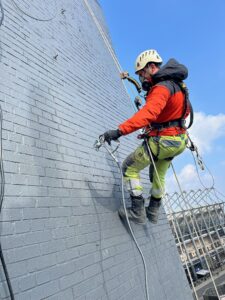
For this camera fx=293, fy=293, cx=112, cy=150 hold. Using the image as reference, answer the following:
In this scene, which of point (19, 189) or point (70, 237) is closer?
point (19, 189)

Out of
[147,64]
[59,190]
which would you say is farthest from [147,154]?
[59,190]

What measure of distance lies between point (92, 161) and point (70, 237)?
1243mm

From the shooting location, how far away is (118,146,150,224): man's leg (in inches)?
140

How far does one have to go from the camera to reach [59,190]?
2814mm

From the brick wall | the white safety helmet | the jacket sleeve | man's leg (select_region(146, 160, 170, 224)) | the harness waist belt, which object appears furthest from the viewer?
man's leg (select_region(146, 160, 170, 224))

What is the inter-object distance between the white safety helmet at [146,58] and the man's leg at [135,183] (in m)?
1.03

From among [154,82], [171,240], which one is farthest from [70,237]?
[171,240]

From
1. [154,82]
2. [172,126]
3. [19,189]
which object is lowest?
[19,189]

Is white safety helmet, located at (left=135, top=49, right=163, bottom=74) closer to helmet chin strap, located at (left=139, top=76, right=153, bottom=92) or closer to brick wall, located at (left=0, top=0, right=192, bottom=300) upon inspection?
helmet chin strap, located at (left=139, top=76, right=153, bottom=92)

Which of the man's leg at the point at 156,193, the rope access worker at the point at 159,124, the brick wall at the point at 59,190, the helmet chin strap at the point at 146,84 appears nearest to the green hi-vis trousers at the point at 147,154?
the rope access worker at the point at 159,124

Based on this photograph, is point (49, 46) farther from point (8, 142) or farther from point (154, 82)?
point (8, 142)

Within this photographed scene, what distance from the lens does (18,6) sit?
4.01 meters

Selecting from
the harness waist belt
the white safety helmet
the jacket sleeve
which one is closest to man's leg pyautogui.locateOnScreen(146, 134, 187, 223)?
the harness waist belt

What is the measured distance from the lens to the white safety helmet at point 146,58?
3637 mm
